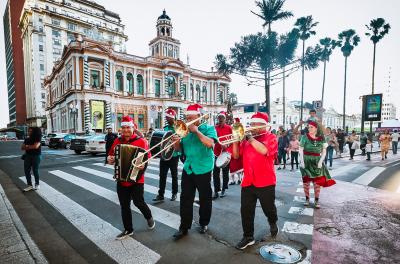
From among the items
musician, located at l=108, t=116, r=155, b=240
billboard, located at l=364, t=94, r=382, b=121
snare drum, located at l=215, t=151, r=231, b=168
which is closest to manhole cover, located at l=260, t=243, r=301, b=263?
snare drum, located at l=215, t=151, r=231, b=168

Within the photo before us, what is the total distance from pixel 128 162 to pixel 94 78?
40.8m

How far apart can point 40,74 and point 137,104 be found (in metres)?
38.9

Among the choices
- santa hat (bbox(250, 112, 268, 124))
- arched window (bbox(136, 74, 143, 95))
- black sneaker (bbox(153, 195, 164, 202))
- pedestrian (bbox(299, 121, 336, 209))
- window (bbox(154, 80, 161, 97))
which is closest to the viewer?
santa hat (bbox(250, 112, 268, 124))

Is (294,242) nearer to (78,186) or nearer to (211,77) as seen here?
(78,186)

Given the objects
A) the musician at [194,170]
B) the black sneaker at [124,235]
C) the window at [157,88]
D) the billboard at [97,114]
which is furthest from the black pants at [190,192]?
the window at [157,88]

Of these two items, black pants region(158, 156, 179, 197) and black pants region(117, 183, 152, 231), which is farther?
black pants region(158, 156, 179, 197)

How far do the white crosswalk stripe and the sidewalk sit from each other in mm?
735

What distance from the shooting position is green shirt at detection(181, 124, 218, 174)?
377 cm

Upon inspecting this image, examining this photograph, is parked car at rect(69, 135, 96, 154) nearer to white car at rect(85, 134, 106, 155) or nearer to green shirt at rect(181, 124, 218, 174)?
white car at rect(85, 134, 106, 155)

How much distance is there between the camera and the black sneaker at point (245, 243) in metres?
3.44

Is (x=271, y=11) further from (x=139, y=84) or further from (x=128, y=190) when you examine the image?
(x=139, y=84)

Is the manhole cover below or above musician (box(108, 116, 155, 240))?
below

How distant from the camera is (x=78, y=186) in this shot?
7.34 m

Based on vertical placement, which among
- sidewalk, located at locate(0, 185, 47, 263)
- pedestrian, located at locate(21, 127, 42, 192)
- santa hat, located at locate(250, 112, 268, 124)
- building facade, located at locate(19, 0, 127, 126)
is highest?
building facade, located at locate(19, 0, 127, 126)
